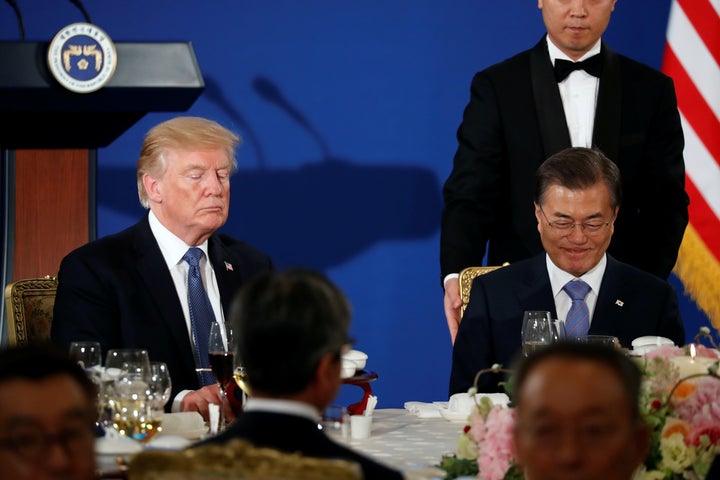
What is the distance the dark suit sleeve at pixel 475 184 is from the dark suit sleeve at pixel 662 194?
46 centimetres

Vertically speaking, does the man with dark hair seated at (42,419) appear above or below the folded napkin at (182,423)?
below

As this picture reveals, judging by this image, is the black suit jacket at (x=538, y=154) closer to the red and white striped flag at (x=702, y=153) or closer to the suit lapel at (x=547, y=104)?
the suit lapel at (x=547, y=104)

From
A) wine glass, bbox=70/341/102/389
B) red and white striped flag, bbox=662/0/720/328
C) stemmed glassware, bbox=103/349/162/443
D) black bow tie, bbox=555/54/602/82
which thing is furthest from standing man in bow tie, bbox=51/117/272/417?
red and white striped flag, bbox=662/0/720/328

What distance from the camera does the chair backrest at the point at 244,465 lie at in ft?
5.13

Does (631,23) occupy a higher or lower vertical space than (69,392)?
higher

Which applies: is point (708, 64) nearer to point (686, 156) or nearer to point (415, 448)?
point (686, 156)

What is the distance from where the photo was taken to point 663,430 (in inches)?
95.3

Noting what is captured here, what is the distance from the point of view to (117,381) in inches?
108

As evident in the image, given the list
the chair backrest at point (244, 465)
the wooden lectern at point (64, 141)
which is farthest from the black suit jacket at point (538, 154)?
the chair backrest at point (244, 465)

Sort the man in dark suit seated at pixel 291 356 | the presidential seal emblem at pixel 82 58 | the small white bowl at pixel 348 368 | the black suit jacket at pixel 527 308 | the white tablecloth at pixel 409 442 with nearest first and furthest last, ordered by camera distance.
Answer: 1. the man in dark suit seated at pixel 291 356
2. the white tablecloth at pixel 409 442
3. the small white bowl at pixel 348 368
4. the black suit jacket at pixel 527 308
5. the presidential seal emblem at pixel 82 58

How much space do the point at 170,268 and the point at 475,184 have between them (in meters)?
1.37

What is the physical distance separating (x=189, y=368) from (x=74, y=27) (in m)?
1.14

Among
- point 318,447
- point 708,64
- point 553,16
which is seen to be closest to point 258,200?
point 553,16

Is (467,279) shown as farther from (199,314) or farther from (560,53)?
(560,53)
